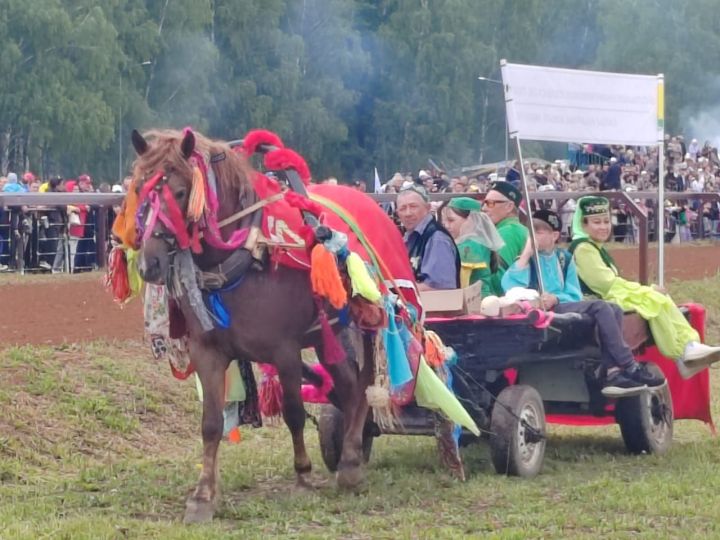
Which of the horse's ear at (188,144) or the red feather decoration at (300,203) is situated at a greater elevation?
the horse's ear at (188,144)

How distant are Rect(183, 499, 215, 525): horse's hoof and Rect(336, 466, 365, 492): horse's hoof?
3.21ft

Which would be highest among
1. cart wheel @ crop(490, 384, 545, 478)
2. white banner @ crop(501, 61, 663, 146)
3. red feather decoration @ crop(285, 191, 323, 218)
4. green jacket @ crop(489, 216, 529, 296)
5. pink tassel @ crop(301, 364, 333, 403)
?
white banner @ crop(501, 61, 663, 146)

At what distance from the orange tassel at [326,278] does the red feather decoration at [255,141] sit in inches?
28.8

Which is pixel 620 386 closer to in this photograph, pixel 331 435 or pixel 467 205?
pixel 467 205

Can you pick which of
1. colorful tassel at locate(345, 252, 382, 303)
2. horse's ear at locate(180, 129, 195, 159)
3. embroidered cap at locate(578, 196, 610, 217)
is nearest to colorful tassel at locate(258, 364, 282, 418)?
colorful tassel at locate(345, 252, 382, 303)

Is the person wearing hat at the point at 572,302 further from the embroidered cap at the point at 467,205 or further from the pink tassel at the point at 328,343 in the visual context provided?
the pink tassel at the point at 328,343

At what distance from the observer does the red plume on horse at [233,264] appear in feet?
21.2

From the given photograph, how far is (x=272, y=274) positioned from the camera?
6.89 m

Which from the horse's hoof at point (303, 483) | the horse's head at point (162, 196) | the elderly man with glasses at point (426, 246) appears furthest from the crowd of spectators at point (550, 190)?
the horse's head at point (162, 196)

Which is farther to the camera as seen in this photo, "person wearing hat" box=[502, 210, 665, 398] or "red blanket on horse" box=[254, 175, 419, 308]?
"person wearing hat" box=[502, 210, 665, 398]

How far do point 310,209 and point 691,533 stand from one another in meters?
2.43

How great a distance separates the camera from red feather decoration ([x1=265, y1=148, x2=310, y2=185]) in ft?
23.5

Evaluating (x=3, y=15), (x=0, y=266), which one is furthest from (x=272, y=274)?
(x=3, y=15)

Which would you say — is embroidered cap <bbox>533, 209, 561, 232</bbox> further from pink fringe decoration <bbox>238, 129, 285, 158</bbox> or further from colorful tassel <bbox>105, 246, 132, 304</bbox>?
colorful tassel <bbox>105, 246, 132, 304</bbox>
